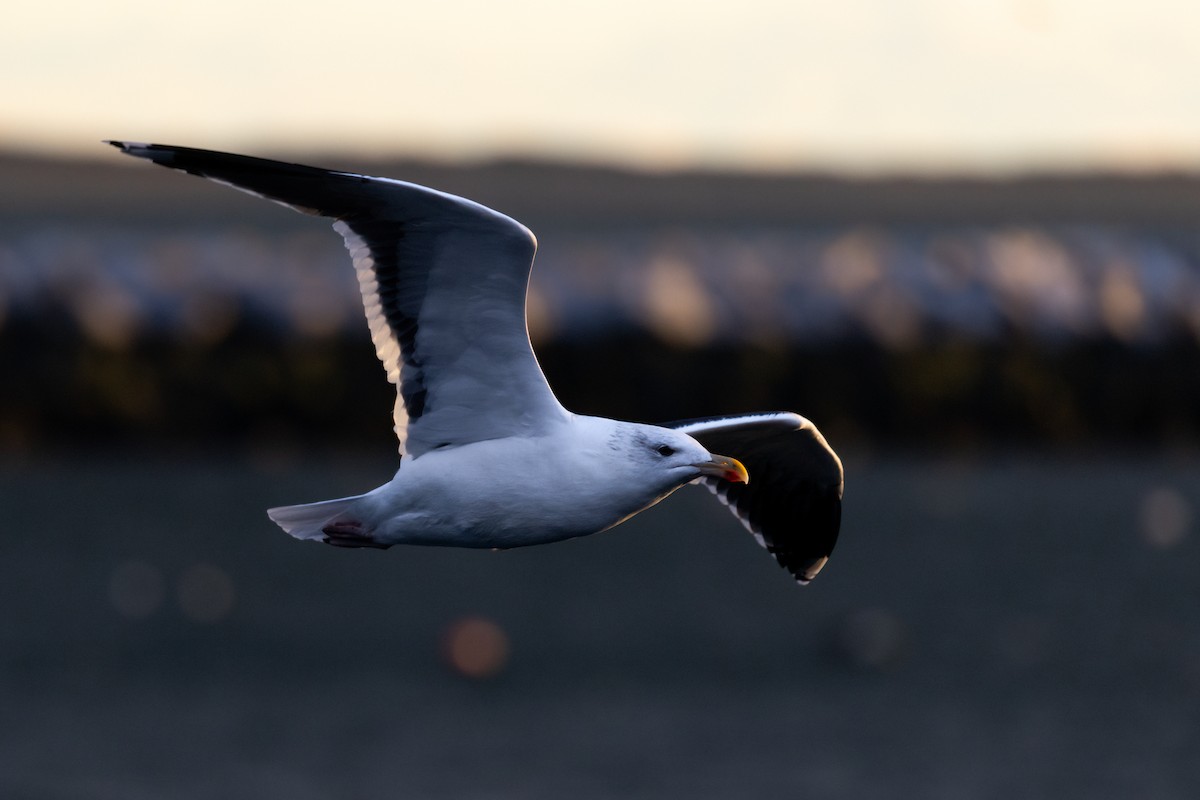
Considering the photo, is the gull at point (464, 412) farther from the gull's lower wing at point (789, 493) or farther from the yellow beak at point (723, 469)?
the gull's lower wing at point (789, 493)

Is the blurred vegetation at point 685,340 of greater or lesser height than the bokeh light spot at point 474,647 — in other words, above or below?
above

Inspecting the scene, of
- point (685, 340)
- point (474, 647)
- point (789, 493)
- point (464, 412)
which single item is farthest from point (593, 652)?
point (464, 412)

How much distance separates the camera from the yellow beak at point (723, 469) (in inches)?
348

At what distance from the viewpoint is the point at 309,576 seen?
20.9m

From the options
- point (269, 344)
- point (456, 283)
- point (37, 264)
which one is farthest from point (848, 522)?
point (456, 283)

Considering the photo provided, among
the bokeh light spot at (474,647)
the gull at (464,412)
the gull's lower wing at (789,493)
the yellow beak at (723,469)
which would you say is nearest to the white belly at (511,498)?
the gull at (464,412)

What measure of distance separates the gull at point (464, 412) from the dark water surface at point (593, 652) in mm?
10521

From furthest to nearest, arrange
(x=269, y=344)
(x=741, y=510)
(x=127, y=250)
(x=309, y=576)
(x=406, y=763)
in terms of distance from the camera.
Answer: (x=127, y=250) < (x=269, y=344) < (x=309, y=576) < (x=406, y=763) < (x=741, y=510)

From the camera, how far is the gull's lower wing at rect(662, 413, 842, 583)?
11.4 m

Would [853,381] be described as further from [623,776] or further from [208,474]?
[208,474]

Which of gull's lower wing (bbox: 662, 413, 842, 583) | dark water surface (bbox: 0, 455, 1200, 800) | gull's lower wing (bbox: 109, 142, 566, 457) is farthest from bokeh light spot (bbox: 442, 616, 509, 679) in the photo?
gull's lower wing (bbox: 109, 142, 566, 457)

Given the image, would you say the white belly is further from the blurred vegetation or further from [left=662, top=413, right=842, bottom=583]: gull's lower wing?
the blurred vegetation

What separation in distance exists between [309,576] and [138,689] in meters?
2.39

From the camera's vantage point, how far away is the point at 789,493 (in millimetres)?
11680
